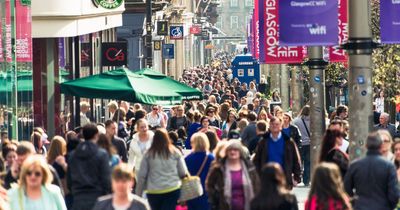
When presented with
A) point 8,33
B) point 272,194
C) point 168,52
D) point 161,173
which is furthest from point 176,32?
point 272,194

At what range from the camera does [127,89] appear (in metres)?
24.2

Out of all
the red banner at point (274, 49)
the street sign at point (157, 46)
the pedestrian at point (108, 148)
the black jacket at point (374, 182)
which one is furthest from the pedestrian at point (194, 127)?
the street sign at point (157, 46)

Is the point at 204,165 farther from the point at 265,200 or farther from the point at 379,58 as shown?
the point at 379,58

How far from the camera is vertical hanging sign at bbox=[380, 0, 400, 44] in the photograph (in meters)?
18.7

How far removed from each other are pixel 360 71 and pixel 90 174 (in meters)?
3.97

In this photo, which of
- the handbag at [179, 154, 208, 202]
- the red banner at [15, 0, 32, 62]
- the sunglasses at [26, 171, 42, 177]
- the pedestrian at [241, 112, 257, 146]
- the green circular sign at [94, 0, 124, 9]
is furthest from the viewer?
the green circular sign at [94, 0, 124, 9]

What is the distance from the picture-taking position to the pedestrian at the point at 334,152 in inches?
650

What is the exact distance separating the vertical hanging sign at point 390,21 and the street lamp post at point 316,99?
625cm

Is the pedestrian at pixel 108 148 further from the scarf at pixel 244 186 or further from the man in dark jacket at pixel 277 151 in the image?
the man in dark jacket at pixel 277 151

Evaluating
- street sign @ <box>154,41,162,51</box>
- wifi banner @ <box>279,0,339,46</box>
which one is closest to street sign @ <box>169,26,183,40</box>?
street sign @ <box>154,41,162,51</box>

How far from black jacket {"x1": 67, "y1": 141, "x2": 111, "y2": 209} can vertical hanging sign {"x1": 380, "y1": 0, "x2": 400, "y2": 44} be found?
4713 millimetres

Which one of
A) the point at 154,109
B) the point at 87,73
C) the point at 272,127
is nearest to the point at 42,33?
the point at 154,109

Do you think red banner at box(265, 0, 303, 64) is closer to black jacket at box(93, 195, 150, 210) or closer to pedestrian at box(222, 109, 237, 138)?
pedestrian at box(222, 109, 237, 138)

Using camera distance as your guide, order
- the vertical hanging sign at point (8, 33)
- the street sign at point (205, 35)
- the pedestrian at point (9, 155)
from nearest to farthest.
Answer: the pedestrian at point (9, 155), the vertical hanging sign at point (8, 33), the street sign at point (205, 35)
